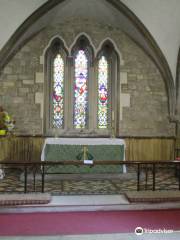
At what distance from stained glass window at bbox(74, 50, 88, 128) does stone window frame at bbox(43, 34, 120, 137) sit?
12 cm

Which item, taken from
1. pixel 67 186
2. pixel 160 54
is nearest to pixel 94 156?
pixel 67 186

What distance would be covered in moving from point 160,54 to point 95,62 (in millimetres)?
1869

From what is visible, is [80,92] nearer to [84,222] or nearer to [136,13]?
[136,13]

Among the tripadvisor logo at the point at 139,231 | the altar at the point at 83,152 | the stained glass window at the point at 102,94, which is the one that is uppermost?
the stained glass window at the point at 102,94

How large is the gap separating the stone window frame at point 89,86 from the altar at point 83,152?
153 cm

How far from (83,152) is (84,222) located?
10.3ft

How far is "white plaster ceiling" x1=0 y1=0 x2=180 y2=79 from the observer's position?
7504 mm

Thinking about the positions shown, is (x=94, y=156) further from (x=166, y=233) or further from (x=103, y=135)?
(x=166, y=233)

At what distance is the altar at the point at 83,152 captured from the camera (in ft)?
23.5

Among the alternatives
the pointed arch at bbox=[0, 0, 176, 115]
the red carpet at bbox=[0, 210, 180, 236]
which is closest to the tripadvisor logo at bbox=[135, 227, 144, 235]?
the red carpet at bbox=[0, 210, 180, 236]

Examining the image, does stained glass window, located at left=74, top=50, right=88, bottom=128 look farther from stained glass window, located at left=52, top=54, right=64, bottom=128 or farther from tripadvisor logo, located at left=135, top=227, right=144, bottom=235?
tripadvisor logo, located at left=135, top=227, right=144, bottom=235

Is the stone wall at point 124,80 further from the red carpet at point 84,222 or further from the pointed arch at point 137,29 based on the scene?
Result: the red carpet at point 84,222

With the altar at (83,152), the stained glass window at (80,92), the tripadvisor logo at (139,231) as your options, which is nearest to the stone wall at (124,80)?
the stained glass window at (80,92)

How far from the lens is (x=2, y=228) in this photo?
153 inches
